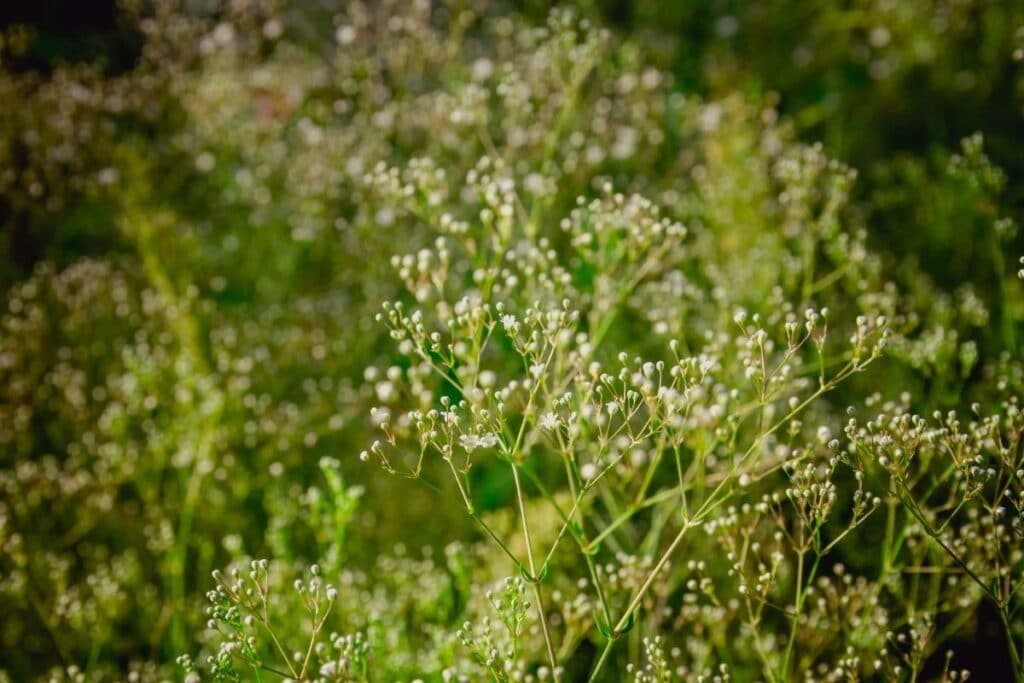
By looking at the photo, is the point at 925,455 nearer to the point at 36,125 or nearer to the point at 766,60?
the point at 766,60

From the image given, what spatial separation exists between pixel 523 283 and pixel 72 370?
2.51 meters

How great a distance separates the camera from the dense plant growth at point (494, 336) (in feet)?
8.54

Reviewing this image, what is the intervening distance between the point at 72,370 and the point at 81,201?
4.92ft

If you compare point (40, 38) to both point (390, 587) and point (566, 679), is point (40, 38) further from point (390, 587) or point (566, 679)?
point (566, 679)

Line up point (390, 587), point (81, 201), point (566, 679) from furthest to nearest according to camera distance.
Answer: point (81, 201)
point (390, 587)
point (566, 679)

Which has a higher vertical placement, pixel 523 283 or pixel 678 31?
pixel 678 31

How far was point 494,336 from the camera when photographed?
3367 millimetres

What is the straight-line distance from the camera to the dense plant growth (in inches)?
103

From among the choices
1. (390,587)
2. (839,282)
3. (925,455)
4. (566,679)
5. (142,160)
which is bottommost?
(390,587)

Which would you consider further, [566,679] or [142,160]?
[142,160]

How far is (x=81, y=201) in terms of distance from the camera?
5.24m

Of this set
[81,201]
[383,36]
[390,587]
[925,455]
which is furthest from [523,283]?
[81,201]

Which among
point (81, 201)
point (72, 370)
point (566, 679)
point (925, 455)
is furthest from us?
point (81, 201)

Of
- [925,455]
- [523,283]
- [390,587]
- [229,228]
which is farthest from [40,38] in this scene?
[925,455]
